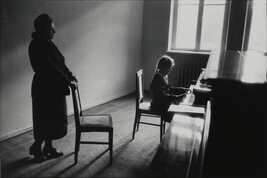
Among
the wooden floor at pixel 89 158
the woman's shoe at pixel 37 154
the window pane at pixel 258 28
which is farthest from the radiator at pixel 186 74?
the woman's shoe at pixel 37 154

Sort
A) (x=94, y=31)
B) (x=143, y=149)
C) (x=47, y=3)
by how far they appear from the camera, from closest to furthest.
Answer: (x=143, y=149), (x=47, y=3), (x=94, y=31)

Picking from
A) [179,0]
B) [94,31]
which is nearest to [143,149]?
[94,31]

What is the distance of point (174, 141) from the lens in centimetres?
247

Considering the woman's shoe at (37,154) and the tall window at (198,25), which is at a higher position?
the tall window at (198,25)

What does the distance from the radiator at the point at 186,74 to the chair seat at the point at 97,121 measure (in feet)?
12.9

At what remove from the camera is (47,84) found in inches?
123

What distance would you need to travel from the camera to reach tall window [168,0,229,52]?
683cm

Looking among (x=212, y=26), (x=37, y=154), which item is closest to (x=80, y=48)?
(x=37, y=154)

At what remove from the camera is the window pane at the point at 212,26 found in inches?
269

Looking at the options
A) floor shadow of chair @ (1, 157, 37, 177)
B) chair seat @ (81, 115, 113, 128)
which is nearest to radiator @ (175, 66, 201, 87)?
chair seat @ (81, 115, 113, 128)

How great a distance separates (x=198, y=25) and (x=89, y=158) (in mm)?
4880

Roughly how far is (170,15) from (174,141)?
5097 millimetres

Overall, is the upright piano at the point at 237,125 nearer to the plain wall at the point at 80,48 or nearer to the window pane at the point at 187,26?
the plain wall at the point at 80,48

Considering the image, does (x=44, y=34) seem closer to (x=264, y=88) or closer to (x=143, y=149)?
(x=143, y=149)
